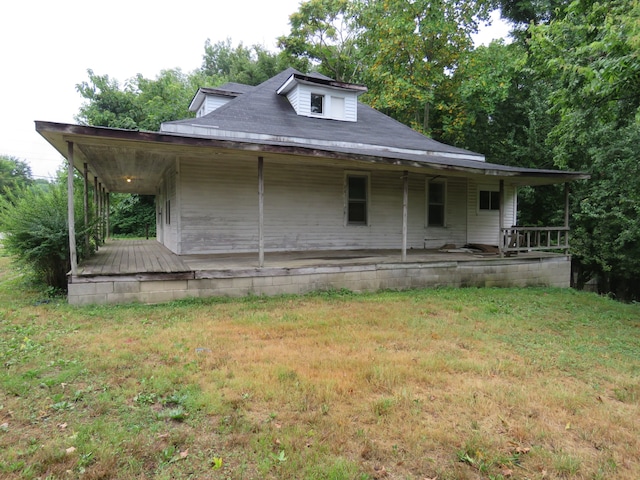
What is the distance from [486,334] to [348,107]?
9.07m

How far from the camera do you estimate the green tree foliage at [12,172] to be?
42.2 m

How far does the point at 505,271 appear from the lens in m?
9.34

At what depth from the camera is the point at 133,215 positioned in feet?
70.3

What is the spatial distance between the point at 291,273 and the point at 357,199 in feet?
13.3

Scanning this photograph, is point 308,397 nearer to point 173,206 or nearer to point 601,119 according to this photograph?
point 173,206

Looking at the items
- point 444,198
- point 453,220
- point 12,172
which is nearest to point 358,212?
point 444,198

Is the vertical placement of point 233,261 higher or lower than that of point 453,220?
lower

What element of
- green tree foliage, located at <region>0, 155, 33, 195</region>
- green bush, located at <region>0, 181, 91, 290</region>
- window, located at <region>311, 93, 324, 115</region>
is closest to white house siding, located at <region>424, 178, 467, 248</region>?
window, located at <region>311, 93, 324, 115</region>

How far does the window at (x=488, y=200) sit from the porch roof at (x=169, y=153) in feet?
3.79

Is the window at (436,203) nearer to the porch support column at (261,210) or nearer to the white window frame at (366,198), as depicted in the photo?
the white window frame at (366,198)

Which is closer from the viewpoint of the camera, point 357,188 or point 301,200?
point 301,200

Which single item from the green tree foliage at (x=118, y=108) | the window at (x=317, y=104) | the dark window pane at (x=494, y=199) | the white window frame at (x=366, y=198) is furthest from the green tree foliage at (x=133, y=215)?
the dark window pane at (x=494, y=199)

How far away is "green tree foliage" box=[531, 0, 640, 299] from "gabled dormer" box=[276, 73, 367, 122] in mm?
5304

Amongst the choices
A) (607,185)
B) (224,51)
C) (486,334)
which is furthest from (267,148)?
(224,51)
